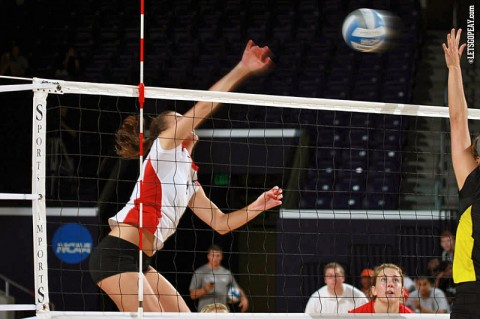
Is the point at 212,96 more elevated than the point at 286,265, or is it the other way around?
the point at 212,96

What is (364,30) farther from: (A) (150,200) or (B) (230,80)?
(A) (150,200)

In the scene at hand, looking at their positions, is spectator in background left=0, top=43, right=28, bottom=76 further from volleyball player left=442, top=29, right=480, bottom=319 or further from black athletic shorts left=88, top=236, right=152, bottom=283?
volleyball player left=442, top=29, right=480, bottom=319

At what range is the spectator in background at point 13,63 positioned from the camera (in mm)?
12484

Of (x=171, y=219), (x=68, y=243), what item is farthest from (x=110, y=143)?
(x=171, y=219)

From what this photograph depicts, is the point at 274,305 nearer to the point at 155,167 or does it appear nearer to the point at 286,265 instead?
the point at 286,265

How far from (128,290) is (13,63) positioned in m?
8.05

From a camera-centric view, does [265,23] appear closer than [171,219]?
No

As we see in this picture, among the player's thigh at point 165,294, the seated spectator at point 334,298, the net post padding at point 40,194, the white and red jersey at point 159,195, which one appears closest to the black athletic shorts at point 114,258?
the white and red jersey at point 159,195

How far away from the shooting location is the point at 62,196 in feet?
36.3

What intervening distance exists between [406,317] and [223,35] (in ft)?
27.1

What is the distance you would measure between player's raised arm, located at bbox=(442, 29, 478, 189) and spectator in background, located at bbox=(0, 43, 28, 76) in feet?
28.4

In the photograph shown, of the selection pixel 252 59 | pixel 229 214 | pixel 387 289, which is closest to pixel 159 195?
pixel 229 214

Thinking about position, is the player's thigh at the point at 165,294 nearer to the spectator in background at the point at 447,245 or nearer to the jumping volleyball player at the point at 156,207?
the jumping volleyball player at the point at 156,207

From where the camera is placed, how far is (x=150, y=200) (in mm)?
5438
